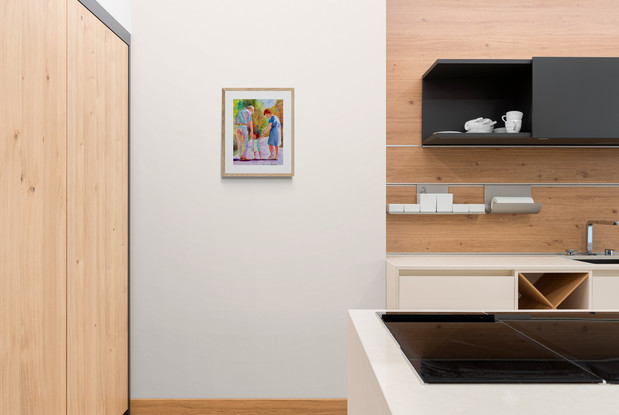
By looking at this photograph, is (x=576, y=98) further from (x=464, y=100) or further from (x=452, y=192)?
(x=452, y=192)

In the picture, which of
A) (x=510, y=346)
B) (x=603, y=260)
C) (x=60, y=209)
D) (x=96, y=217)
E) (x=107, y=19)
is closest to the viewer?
(x=510, y=346)

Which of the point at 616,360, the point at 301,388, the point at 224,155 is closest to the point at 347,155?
the point at 224,155

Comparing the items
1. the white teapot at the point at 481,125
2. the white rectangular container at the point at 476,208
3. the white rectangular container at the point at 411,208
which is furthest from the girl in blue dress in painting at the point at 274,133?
the white rectangular container at the point at 476,208

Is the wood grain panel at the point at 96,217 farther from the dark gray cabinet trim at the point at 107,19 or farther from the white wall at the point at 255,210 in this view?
the white wall at the point at 255,210

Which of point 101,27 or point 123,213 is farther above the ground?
point 101,27

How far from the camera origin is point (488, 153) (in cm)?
311

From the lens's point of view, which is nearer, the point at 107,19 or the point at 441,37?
the point at 107,19

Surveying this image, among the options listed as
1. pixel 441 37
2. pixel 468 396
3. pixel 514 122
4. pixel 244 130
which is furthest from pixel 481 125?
pixel 468 396

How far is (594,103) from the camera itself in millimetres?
2689

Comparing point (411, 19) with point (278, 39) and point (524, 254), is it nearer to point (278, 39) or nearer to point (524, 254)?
point (278, 39)

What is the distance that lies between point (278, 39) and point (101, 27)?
0.92m

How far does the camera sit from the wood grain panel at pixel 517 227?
122 inches

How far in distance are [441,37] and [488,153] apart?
31.1 inches

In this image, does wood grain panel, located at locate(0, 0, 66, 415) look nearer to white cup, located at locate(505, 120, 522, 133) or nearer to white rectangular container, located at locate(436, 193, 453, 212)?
white rectangular container, located at locate(436, 193, 453, 212)
